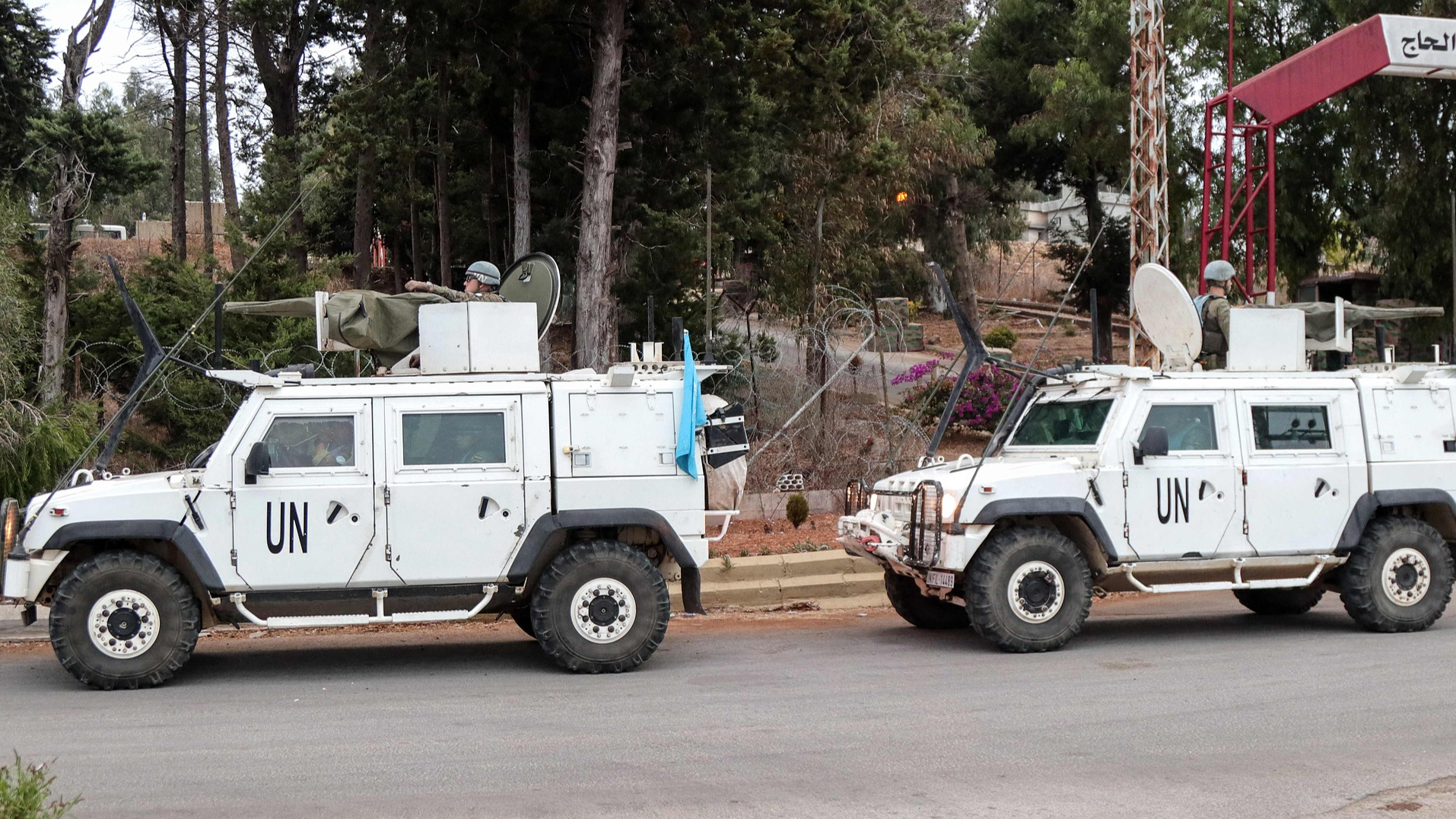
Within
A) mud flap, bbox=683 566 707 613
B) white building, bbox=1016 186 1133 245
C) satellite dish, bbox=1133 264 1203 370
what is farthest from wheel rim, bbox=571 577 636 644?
white building, bbox=1016 186 1133 245

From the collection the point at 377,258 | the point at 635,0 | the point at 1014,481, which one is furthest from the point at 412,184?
the point at 1014,481

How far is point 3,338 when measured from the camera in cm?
1330

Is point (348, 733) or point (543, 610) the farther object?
point (543, 610)

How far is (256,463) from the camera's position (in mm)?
8406

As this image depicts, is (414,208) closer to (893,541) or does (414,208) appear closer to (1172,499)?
(893,541)

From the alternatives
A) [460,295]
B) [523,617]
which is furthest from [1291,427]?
[460,295]

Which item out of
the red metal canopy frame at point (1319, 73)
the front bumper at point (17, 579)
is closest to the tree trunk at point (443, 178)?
the red metal canopy frame at point (1319, 73)

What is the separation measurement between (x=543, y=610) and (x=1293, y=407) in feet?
19.4

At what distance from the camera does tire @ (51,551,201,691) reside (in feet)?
27.0

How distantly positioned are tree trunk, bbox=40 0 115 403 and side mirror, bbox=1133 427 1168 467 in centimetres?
1122

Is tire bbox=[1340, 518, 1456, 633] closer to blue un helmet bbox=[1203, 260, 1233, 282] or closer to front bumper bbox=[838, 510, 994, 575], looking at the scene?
blue un helmet bbox=[1203, 260, 1233, 282]

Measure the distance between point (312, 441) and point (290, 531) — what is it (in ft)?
1.98

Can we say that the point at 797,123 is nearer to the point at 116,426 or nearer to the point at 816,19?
the point at 816,19

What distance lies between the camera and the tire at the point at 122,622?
824 centimetres
